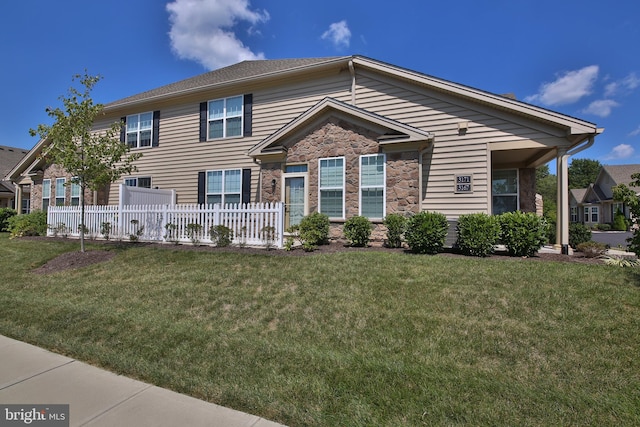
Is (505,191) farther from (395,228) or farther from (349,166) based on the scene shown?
(349,166)

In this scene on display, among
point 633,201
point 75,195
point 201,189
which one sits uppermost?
point 201,189

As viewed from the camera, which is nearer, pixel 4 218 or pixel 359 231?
pixel 359 231

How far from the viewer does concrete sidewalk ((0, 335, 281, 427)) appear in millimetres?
2527

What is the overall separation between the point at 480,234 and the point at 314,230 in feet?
12.5

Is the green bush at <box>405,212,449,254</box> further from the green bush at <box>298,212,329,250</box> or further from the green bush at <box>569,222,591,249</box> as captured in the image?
the green bush at <box>569,222,591,249</box>

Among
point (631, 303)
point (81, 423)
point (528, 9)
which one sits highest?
point (528, 9)

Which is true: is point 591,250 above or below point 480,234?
below

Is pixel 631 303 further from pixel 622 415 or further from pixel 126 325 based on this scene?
pixel 126 325

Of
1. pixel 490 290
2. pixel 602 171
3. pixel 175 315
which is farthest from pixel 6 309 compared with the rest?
pixel 602 171

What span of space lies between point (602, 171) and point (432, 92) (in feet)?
122

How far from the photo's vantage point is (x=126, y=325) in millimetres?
4406

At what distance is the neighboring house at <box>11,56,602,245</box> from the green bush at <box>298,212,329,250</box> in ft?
1.73

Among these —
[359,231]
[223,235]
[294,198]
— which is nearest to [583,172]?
[294,198]

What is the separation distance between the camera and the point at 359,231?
27.6 ft
